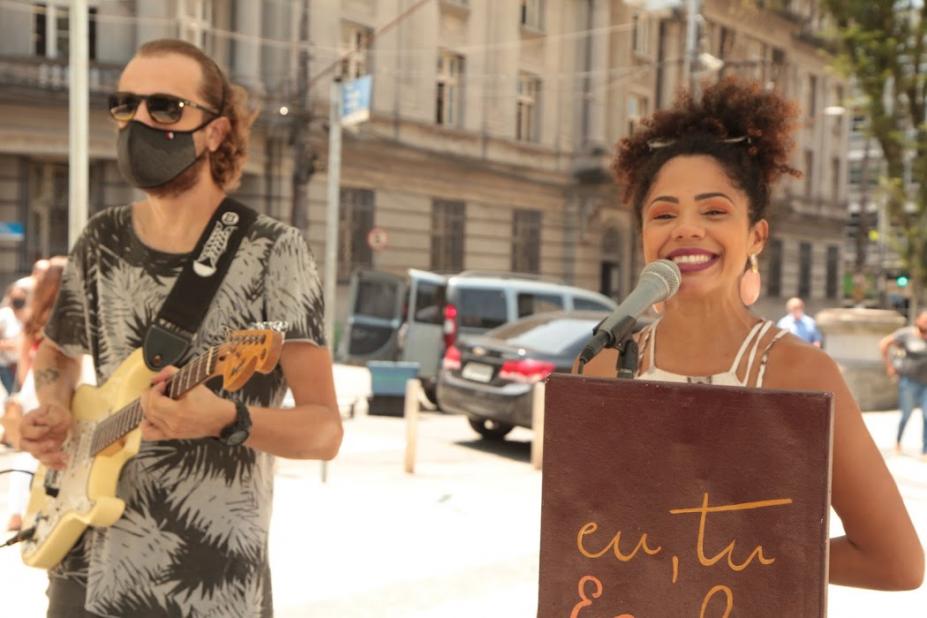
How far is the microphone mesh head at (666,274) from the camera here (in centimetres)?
153

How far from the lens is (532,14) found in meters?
28.4

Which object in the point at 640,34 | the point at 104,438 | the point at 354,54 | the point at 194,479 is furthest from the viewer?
the point at 640,34

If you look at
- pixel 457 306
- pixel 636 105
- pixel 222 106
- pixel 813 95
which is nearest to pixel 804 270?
pixel 813 95

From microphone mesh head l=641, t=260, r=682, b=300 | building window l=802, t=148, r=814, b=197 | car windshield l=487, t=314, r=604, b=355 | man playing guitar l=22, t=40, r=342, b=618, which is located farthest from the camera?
building window l=802, t=148, r=814, b=197

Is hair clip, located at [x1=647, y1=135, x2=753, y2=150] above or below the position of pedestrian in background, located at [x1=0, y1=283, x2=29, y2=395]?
above

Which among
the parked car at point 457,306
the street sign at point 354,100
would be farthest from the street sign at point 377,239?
the street sign at point 354,100

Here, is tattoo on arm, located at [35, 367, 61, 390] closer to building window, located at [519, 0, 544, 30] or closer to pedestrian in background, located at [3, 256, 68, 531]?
pedestrian in background, located at [3, 256, 68, 531]

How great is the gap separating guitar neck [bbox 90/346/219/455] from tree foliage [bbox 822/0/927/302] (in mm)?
16368

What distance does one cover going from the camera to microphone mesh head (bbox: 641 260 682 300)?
1.53 m

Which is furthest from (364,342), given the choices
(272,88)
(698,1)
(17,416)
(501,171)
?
(17,416)

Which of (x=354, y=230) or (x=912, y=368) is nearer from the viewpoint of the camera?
(x=912, y=368)

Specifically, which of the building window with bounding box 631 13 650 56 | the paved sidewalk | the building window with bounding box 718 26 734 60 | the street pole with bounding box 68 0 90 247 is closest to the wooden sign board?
the paved sidewalk

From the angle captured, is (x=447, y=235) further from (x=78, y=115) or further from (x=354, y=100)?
(x=78, y=115)

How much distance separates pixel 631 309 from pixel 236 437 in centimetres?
92
